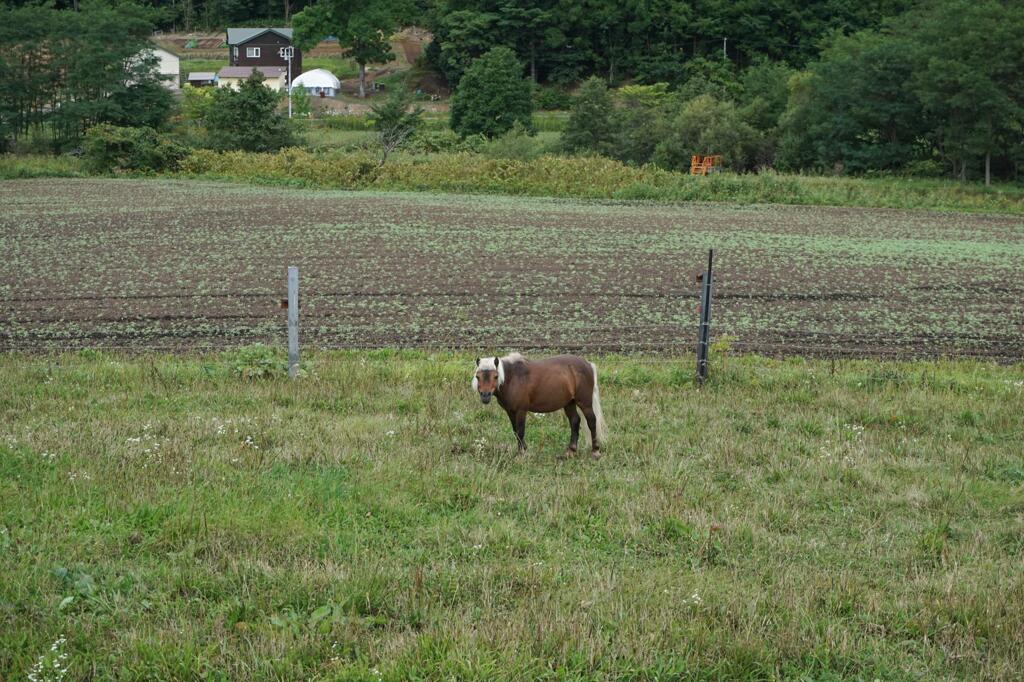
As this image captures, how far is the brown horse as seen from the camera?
28.8ft

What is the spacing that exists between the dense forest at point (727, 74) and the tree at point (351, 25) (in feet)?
23.6

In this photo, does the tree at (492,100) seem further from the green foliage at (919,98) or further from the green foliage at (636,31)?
the green foliage at (636,31)

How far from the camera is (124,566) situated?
250 inches

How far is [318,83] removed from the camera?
9056cm

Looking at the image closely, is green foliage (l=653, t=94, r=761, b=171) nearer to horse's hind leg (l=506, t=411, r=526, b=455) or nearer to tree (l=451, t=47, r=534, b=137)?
tree (l=451, t=47, r=534, b=137)

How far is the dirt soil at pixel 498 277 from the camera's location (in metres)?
15.8

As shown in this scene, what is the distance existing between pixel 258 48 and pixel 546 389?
327 feet

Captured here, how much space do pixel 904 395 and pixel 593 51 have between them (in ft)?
273

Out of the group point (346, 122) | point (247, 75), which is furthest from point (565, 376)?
point (247, 75)

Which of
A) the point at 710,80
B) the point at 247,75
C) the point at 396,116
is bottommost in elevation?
the point at 396,116

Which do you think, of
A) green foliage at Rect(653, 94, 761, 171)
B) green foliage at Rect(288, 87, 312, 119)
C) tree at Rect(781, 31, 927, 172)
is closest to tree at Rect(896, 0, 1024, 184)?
tree at Rect(781, 31, 927, 172)

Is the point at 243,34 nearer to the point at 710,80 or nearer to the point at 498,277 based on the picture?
the point at 710,80

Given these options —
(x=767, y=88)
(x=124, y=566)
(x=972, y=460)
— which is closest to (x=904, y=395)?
(x=972, y=460)

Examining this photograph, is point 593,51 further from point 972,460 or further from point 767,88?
point 972,460
